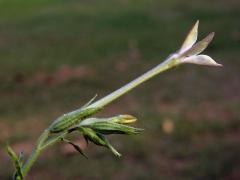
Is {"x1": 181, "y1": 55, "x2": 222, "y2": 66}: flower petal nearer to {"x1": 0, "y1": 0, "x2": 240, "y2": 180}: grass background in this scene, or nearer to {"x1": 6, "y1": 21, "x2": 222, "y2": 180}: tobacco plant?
Result: {"x1": 6, "y1": 21, "x2": 222, "y2": 180}: tobacco plant

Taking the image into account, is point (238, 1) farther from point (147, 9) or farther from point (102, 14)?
point (102, 14)

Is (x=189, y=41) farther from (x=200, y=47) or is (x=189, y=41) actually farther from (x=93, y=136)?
(x=93, y=136)

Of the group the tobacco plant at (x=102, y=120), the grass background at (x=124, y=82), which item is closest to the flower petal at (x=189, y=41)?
the tobacco plant at (x=102, y=120)

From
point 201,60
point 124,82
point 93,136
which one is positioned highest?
point 201,60

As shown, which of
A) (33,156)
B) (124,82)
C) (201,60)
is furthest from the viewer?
(124,82)

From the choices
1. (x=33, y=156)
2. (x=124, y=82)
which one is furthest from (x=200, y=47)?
(x=124, y=82)

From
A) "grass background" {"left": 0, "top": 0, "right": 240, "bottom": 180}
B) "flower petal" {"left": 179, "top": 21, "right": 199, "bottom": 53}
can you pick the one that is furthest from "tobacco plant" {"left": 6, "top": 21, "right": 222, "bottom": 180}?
"grass background" {"left": 0, "top": 0, "right": 240, "bottom": 180}

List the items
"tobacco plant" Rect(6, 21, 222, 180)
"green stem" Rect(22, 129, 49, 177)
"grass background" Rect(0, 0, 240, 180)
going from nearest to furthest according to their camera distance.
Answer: "green stem" Rect(22, 129, 49, 177), "tobacco plant" Rect(6, 21, 222, 180), "grass background" Rect(0, 0, 240, 180)

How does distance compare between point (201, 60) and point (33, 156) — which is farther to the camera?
point (201, 60)

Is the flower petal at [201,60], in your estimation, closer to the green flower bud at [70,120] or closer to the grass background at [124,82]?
the green flower bud at [70,120]
